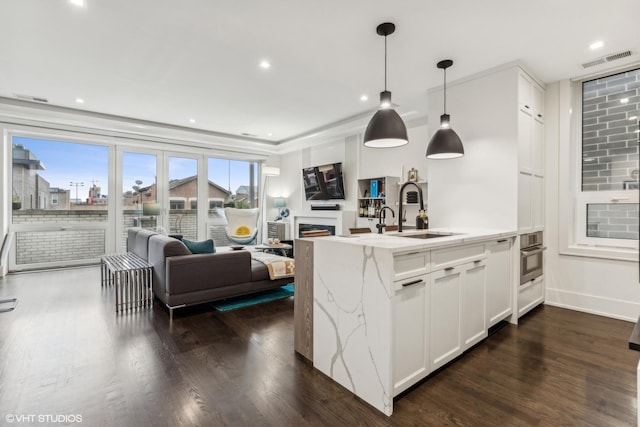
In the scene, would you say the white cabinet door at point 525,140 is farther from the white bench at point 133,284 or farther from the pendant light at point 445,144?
the white bench at point 133,284

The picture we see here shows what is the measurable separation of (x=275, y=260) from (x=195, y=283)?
1075mm

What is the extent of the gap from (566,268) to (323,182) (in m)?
4.40

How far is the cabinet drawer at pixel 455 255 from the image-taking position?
207 centimetres

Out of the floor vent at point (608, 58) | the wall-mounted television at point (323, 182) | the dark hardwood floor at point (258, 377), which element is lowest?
the dark hardwood floor at point (258, 377)

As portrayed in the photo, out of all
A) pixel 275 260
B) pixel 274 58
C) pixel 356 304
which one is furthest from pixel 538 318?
pixel 274 58

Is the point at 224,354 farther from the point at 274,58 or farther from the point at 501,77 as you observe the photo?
the point at 501,77

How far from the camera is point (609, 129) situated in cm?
346

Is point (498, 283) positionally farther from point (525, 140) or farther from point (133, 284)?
point (133, 284)

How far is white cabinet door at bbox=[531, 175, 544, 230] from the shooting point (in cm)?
348

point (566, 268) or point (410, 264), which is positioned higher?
point (410, 264)

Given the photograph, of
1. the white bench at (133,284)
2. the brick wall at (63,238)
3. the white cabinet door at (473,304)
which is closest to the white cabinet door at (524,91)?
the white cabinet door at (473,304)

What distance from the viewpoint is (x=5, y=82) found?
13.1 feet

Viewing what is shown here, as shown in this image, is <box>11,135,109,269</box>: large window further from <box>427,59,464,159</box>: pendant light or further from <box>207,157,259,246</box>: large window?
<box>427,59,464,159</box>: pendant light

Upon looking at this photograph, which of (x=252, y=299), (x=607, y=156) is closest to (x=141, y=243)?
(x=252, y=299)
